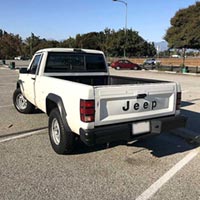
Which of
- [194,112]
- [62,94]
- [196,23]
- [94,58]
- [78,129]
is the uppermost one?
[196,23]

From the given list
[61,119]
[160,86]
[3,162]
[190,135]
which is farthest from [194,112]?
[3,162]

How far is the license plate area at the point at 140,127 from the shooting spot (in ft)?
15.1

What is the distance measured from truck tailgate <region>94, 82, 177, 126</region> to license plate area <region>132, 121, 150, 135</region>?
9 centimetres

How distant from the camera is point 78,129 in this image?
445 cm

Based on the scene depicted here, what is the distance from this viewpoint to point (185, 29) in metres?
35.8

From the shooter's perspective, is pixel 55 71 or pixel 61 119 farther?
pixel 55 71

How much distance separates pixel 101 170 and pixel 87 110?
0.99m

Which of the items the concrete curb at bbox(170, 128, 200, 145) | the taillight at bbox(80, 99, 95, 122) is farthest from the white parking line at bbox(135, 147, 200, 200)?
the taillight at bbox(80, 99, 95, 122)

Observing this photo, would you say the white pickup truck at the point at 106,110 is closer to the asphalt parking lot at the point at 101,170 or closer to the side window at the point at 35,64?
the asphalt parking lot at the point at 101,170

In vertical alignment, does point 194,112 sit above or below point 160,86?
below

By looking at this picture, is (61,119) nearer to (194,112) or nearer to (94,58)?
(94,58)

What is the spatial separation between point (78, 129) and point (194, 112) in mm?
5197

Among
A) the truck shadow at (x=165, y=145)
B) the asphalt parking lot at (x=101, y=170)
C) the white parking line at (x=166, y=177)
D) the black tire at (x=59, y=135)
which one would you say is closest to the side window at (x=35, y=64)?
the asphalt parking lot at (x=101, y=170)

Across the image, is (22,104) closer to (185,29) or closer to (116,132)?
(116,132)
